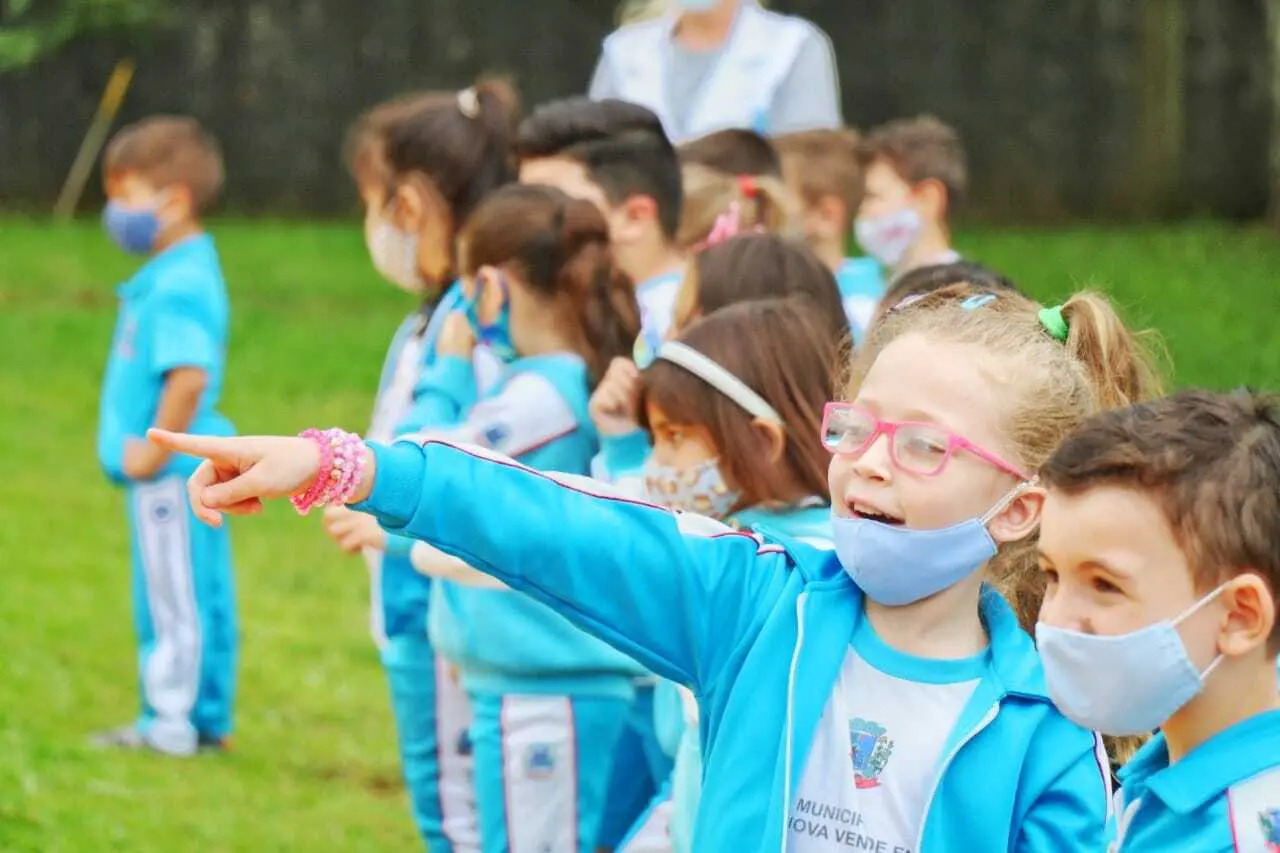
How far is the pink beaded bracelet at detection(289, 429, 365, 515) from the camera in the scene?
2510 mm

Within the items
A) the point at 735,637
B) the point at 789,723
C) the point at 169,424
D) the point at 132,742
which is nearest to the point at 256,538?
the point at 132,742

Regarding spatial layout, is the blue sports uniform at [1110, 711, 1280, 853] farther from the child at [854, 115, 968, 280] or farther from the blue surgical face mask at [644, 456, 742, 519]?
the child at [854, 115, 968, 280]

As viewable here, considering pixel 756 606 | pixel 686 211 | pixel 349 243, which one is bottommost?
pixel 349 243

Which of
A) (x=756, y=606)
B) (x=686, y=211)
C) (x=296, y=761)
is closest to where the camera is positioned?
(x=756, y=606)

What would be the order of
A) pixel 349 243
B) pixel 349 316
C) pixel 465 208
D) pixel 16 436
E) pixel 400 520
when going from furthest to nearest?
pixel 349 243 < pixel 349 316 < pixel 16 436 < pixel 465 208 < pixel 400 520

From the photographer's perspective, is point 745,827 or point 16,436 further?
point 16,436

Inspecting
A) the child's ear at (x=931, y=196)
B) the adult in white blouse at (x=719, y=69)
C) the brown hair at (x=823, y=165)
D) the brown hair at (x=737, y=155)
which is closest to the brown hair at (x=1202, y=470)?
the brown hair at (x=737, y=155)

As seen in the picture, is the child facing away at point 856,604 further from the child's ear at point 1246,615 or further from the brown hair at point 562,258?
the brown hair at point 562,258

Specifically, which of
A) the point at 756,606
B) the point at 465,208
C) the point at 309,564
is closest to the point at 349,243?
the point at 309,564

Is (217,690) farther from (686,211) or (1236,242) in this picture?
(1236,242)

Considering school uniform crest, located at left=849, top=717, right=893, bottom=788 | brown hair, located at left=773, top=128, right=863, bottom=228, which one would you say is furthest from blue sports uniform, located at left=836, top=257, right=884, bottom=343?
school uniform crest, located at left=849, top=717, right=893, bottom=788

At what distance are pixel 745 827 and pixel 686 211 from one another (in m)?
3.44

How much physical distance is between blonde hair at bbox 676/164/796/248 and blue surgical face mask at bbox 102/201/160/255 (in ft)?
6.62

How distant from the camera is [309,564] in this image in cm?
974
